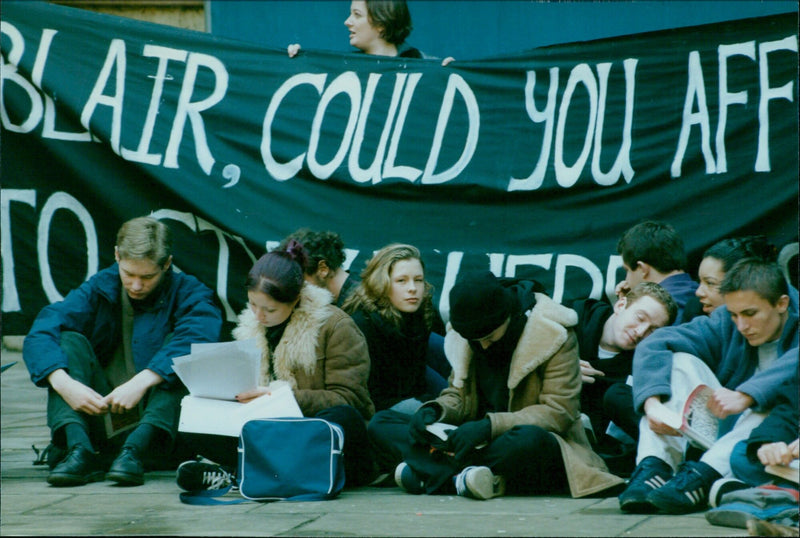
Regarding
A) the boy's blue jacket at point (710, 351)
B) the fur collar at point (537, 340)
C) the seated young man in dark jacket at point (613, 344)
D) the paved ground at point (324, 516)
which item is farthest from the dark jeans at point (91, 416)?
the boy's blue jacket at point (710, 351)

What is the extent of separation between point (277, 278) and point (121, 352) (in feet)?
3.48

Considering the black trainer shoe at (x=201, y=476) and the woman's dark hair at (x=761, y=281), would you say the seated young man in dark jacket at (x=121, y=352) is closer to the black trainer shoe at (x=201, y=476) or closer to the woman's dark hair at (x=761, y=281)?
the black trainer shoe at (x=201, y=476)

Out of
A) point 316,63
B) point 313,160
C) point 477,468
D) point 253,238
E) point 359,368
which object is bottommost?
point 477,468

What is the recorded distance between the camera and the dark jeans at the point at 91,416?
5484 millimetres

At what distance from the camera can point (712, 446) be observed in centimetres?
447

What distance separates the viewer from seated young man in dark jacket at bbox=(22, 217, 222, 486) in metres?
5.43

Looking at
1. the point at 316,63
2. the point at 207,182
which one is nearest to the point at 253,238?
the point at 207,182

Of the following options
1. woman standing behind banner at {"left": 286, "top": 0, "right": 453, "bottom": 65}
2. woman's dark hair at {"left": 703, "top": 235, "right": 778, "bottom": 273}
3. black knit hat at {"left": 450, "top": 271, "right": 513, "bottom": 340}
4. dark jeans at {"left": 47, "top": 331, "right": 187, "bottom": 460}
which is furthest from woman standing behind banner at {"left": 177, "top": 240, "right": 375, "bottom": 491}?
woman standing behind banner at {"left": 286, "top": 0, "right": 453, "bottom": 65}

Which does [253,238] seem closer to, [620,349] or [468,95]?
[468,95]

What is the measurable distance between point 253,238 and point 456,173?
45.0 inches

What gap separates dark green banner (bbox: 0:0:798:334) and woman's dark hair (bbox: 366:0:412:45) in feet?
0.78

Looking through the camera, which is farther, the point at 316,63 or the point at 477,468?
the point at 316,63

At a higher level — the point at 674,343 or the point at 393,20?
the point at 393,20

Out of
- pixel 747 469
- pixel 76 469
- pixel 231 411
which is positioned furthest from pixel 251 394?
pixel 747 469
